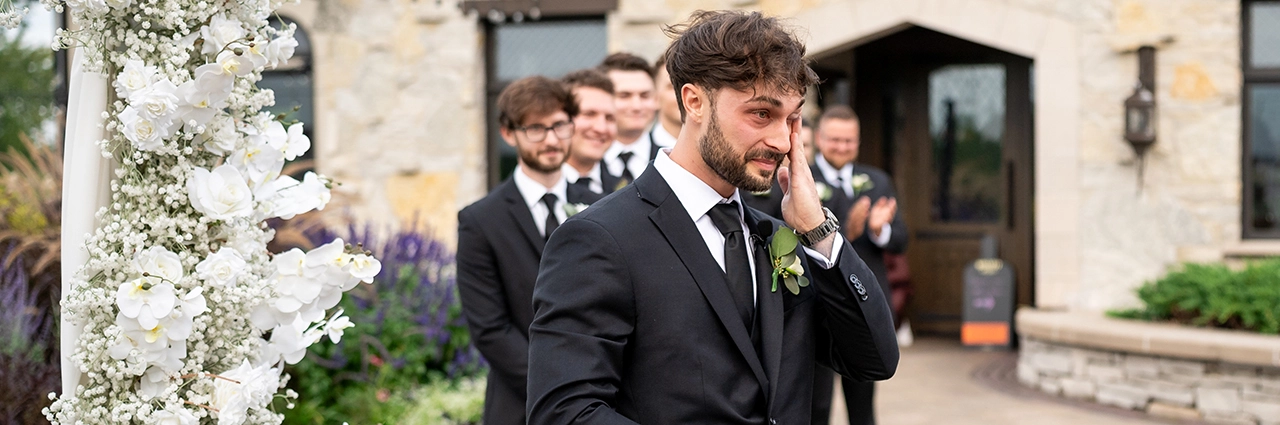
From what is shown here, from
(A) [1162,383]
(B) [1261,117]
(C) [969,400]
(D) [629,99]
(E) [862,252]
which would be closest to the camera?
(D) [629,99]

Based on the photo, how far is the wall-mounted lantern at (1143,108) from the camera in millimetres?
7863

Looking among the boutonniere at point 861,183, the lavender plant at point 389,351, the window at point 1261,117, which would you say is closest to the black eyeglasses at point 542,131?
the lavender plant at point 389,351

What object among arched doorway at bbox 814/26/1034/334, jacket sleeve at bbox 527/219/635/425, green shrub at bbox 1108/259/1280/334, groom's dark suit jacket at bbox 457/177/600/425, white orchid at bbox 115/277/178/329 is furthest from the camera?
arched doorway at bbox 814/26/1034/334

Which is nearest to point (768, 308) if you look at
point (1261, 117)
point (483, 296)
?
point (483, 296)

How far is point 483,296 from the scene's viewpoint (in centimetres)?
320

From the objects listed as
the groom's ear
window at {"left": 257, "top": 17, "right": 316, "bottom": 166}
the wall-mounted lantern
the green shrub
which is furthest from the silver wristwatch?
window at {"left": 257, "top": 17, "right": 316, "bottom": 166}

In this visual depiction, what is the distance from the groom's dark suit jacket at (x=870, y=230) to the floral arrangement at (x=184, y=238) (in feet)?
9.86

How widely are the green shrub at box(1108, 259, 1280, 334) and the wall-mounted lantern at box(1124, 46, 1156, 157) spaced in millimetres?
1221

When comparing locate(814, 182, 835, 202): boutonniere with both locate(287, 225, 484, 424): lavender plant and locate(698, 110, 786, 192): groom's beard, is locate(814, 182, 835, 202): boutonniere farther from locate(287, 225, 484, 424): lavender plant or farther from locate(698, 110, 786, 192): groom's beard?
locate(698, 110, 786, 192): groom's beard

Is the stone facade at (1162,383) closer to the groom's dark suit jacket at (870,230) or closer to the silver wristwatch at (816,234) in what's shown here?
the groom's dark suit jacket at (870,230)

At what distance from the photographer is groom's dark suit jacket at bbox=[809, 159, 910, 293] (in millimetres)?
4887

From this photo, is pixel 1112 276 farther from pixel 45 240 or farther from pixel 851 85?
pixel 45 240

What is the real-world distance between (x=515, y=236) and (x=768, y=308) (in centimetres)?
151

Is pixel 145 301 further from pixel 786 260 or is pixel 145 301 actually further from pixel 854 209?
pixel 854 209
